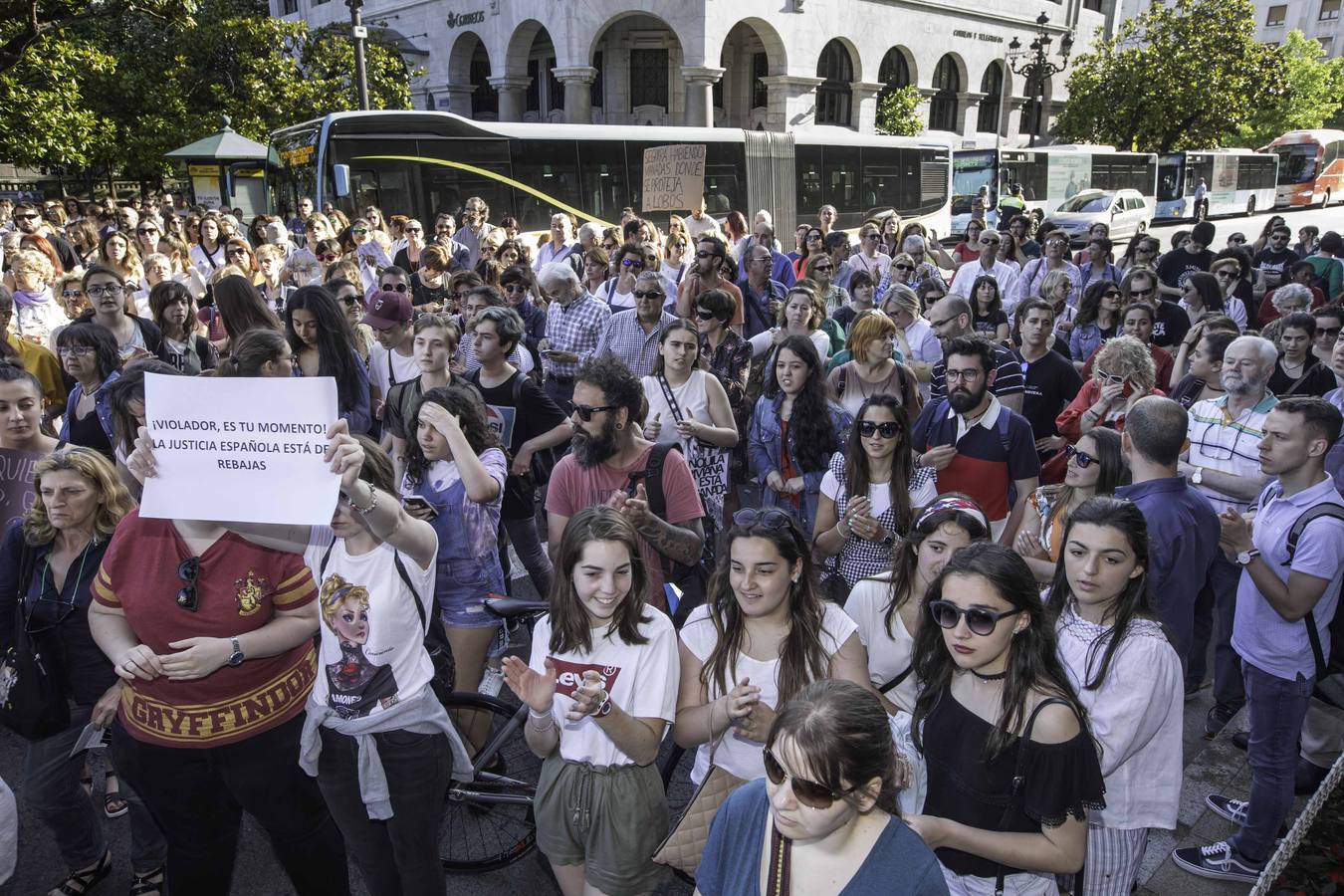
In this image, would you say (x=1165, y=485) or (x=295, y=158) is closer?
(x=1165, y=485)

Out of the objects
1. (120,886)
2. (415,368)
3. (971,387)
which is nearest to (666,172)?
(415,368)

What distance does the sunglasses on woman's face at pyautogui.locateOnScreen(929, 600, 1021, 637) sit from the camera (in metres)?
2.26

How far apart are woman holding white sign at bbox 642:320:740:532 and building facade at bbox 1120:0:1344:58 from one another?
68181mm

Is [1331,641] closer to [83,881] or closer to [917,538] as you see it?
[917,538]

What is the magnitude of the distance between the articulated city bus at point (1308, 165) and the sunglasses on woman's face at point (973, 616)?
150ft

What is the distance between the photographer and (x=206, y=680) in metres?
2.67

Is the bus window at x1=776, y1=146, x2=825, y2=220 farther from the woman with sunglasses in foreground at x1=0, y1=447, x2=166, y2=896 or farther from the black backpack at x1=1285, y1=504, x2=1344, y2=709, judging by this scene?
the woman with sunglasses in foreground at x1=0, y1=447, x2=166, y2=896

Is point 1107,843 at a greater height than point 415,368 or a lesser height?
lesser

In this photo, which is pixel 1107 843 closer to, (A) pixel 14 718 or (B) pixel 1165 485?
(B) pixel 1165 485

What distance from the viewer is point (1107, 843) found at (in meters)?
2.54

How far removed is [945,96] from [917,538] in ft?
156

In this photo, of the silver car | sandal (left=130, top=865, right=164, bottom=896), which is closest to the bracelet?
sandal (left=130, top=865, right=164, bottom=896)

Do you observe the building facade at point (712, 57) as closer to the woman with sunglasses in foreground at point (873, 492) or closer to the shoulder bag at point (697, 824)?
the woman with sunglasses in foreground at point (873, 492)

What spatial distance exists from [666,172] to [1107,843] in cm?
1084
